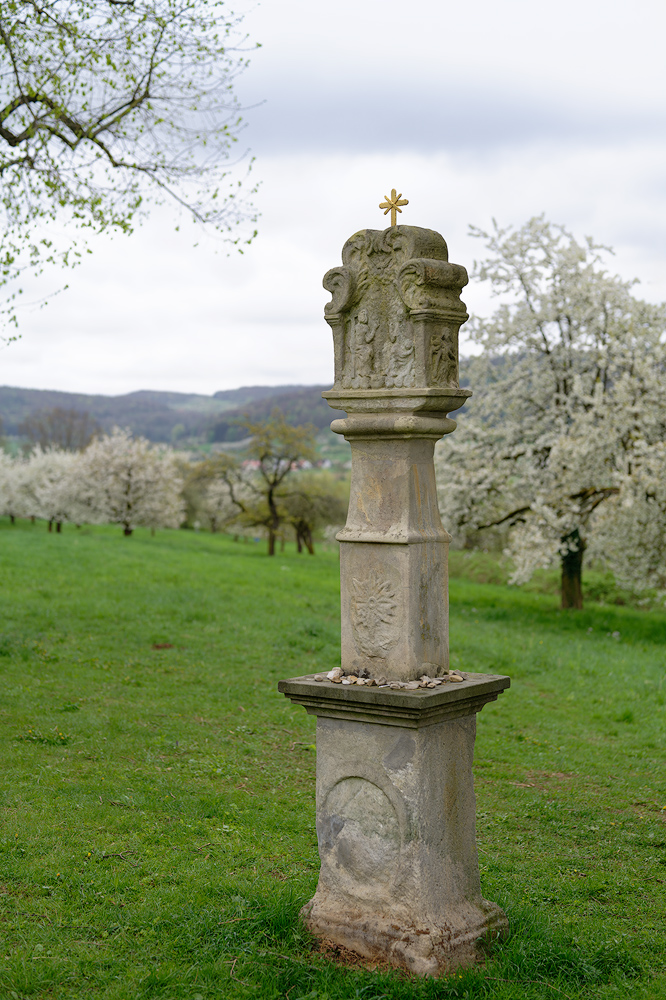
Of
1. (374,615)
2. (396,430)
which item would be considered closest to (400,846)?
(374,615)

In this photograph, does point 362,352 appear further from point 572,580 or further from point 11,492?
point 11,492

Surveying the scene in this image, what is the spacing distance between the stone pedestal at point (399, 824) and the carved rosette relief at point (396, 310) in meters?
1.85

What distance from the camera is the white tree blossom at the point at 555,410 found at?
1886cm

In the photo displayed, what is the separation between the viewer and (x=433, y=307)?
5.44 m

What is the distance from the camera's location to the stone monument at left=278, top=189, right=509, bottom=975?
→ 522 centimetres

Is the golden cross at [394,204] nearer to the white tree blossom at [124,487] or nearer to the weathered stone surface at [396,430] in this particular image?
the weathered stone surface at [396,430]

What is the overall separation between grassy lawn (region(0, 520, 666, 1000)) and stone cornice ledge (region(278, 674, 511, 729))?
134 cm

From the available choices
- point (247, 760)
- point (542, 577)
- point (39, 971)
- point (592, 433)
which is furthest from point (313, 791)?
point (542, 577)

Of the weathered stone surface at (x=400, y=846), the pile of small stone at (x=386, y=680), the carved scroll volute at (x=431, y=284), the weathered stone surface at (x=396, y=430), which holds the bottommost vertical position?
the weathered stone surface at (x=400, y=846)

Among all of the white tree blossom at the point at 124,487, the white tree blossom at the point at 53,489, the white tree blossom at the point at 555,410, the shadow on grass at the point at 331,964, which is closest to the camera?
the shadow on grass at the point at 331,964

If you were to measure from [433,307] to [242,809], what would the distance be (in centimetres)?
474

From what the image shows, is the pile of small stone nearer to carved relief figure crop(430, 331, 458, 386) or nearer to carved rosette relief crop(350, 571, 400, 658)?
carved rosette relief crop(350, 571, 400, 658)

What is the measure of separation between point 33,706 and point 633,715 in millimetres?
7523

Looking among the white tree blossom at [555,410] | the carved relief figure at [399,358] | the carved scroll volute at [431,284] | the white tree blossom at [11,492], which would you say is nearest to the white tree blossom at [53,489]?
the white tree blossom at [11,492]
